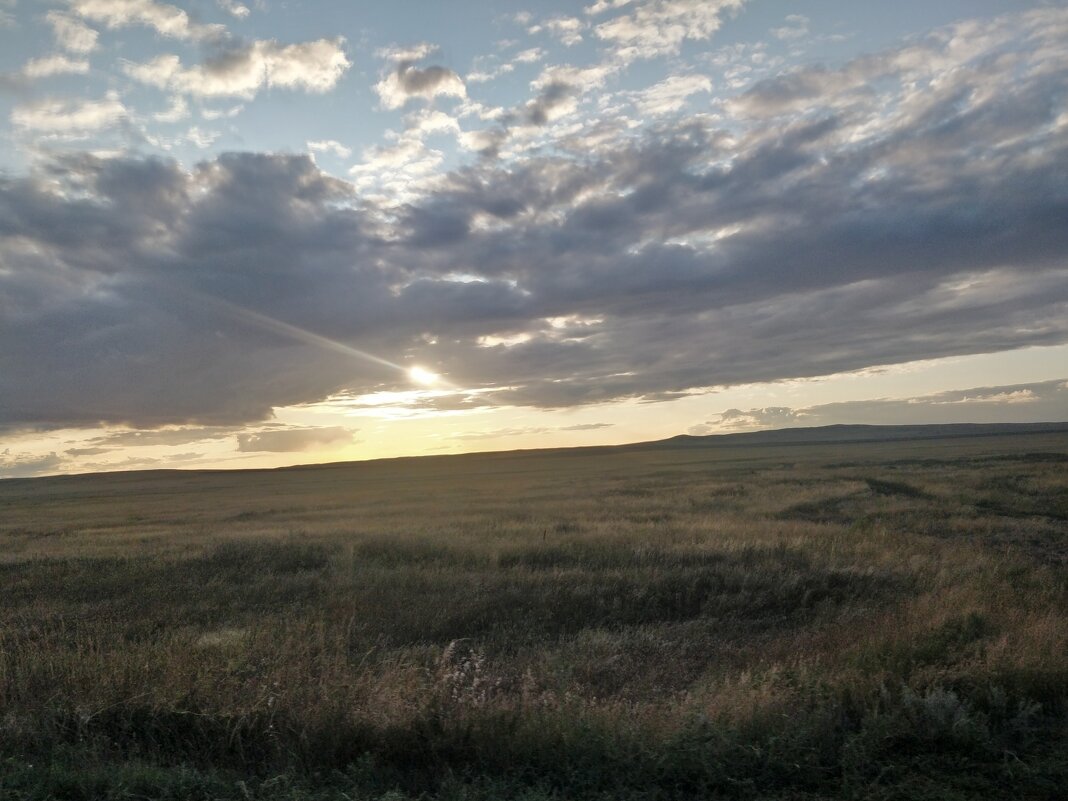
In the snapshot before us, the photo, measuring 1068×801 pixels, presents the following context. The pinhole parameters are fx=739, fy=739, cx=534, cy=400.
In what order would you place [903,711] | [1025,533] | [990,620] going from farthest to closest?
[1025,533] → [990,620] → [903,711]

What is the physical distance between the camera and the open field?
558 cm

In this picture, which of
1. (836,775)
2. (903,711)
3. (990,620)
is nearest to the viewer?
(836,775)

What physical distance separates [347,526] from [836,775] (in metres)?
22.9

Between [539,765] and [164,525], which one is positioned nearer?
[539,765]

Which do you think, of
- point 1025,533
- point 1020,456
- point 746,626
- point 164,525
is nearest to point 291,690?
point 746,626

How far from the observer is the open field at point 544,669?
558 cm

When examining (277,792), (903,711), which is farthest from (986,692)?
(277,792)

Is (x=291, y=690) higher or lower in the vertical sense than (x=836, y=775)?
higher

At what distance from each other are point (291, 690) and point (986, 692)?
6.44 meters

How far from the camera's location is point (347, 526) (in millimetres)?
26531

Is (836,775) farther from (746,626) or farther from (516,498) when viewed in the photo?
(516,498)

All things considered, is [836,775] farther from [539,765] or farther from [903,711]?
[539,765]

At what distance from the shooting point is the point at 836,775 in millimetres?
5574

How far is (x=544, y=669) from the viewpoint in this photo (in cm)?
875
